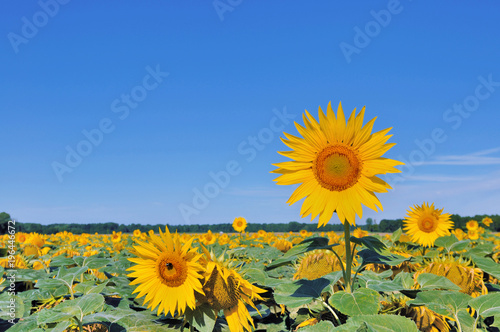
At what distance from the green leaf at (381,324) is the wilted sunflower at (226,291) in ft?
2.30

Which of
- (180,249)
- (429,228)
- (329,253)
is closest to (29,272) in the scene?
(180,249)

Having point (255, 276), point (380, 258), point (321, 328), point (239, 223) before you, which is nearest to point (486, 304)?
point (380, 258)

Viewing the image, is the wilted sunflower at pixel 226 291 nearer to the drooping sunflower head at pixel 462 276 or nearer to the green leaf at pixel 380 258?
the green leaf at pixel 380 258

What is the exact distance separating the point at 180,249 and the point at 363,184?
1180 millimetres

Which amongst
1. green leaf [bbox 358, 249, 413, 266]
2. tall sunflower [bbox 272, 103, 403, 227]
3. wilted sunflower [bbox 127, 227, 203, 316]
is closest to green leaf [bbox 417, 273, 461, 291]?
green leaf [bbox 358, 249, 413, 266]

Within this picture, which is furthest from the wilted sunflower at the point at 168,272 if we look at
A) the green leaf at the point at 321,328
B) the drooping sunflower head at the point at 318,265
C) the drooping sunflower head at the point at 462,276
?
the drooping sunflower head at the point at 462,276

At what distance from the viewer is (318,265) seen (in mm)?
3480

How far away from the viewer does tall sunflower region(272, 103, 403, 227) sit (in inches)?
88.7

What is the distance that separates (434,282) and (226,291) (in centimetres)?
145

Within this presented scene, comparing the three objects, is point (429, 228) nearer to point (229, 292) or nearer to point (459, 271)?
point (459, 271)

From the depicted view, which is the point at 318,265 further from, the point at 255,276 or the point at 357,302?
the point at 357,302

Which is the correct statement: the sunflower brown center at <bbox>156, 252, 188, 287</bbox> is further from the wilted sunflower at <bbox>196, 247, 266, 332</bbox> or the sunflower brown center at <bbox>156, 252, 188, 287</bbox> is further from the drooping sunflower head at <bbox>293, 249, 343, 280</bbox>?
the drooping sunflower head at <bbox>293, 249, 343, 280</bbox>

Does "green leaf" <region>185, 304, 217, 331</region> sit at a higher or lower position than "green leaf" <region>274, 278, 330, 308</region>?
lower

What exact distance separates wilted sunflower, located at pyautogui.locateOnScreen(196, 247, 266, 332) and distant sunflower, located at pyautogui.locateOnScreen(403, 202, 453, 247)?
4.95 meters
